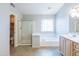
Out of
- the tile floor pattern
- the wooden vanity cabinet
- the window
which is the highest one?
the window

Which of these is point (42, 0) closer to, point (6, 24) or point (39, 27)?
point (6, 24)

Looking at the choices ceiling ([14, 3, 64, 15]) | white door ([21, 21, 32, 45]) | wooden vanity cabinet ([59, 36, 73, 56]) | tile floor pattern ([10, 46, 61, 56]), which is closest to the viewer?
wooden vanity cabinet ([59, 36, 73, 56])

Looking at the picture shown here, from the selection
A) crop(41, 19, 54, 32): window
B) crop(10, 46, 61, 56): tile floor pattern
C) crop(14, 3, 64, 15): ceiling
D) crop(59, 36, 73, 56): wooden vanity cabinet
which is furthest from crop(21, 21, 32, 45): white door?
crop(59, 36, 73, 56): wooden vanity cabinet

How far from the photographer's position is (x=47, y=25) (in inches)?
368

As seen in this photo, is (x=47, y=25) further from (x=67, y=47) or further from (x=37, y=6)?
(x=67, y=47)

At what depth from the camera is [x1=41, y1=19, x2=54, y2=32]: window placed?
929cm

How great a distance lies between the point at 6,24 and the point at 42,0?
1.81 m

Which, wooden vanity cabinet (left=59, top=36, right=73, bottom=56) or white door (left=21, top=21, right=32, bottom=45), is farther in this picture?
white door (left=21, top=21, right=32, bottom=45)

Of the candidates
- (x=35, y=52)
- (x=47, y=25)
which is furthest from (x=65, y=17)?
(x=47, y=25)

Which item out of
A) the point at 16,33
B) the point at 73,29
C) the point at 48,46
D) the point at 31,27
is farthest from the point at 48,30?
the point at 73,29

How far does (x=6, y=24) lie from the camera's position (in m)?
2.93

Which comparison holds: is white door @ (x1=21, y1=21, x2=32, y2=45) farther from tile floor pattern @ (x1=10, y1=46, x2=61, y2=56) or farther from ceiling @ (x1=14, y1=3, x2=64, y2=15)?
tile floor pattern @ (x1=10, y1=46, x2=61, y2=56)

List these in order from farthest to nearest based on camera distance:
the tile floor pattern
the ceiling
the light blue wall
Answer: the ceiling
the light blue wall
the tile floor pattern

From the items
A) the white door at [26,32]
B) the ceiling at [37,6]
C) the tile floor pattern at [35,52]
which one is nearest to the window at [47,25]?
the white door at [26,32]
